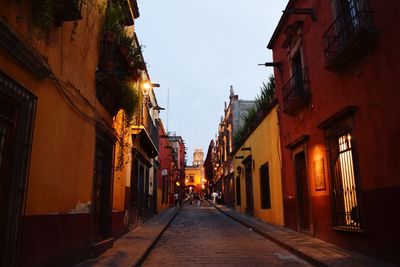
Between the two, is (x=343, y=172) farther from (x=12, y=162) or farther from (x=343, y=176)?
(x=12, y=162)

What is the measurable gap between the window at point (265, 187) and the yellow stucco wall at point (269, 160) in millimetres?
250

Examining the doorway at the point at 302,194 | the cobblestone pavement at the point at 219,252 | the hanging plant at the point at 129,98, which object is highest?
the hanging plant at the point at 129,98

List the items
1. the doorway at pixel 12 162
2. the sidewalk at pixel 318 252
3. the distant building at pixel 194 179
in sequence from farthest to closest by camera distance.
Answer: the distant building at pixel 194 179 < the sidewalk at pixel 318 252 < the doorway at pixel 12 162

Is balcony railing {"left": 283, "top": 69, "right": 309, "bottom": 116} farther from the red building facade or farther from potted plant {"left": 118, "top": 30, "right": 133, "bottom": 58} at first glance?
potted plant {"left": 118, "top": 30, "right": 133, "bottom": 58}

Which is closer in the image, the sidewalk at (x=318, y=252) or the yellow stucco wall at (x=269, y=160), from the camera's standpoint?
the sidewalk at (x=318, y=252)

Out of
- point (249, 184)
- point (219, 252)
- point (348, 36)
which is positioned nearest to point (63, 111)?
point (219, 252)

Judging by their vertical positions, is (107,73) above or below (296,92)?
below

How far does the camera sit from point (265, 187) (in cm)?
1886

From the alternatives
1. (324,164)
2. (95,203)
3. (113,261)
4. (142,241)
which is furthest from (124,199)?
A: (324,164)

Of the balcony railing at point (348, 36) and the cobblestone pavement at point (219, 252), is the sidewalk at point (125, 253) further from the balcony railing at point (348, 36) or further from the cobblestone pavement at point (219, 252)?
the balcony railing at point (348, 36)

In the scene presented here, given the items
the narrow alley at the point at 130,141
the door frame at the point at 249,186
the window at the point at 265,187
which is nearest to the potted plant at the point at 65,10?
the narrow alley at the point at 130,141

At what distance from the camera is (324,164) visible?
1032 cm

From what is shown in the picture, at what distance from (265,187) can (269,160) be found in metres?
2.21

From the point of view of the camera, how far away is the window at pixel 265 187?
59.7ft
